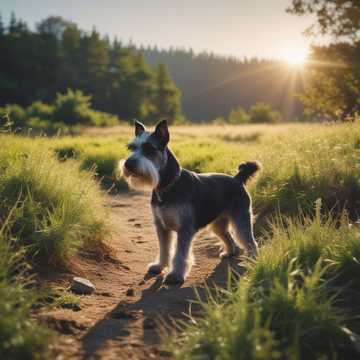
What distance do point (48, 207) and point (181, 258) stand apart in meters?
1.94

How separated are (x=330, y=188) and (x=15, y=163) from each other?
16.6 ft

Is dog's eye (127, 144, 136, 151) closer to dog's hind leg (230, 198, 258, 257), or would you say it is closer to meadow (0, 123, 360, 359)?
meadow (0, 123, 360, 359)

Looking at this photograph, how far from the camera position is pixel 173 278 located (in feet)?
18.3

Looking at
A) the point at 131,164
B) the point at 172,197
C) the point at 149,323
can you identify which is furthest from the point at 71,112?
the point at 149,323

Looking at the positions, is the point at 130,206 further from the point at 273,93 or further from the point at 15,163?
the point at 273,93

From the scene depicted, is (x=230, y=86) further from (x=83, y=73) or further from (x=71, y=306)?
(x=71, y=306)

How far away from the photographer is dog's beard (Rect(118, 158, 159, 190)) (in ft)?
17.7

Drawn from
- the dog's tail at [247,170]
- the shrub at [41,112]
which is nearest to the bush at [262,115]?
the shrub at [41,112]

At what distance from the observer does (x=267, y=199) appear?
803 cm

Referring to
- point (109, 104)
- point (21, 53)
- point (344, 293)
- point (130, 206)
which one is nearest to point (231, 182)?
point (344, 293)

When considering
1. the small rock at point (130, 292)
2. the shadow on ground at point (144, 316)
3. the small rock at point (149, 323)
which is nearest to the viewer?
the shadow on ground at point (144, 316)

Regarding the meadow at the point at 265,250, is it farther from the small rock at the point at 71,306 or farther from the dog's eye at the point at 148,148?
the dog's eye at the point at 148,148

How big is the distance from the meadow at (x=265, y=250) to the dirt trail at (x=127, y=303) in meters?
0.36

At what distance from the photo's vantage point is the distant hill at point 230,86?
5723 inches
